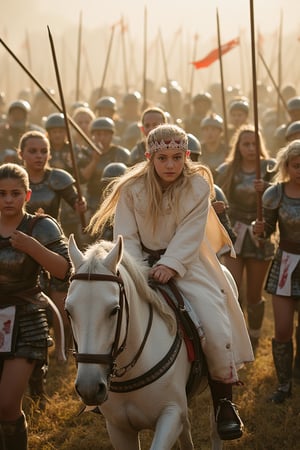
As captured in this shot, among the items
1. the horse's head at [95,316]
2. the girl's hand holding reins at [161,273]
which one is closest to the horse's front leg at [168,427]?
the horse's head at [95,316]

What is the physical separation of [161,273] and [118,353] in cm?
74

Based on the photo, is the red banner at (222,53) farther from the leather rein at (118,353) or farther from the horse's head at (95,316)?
the horse's head at (95,316)

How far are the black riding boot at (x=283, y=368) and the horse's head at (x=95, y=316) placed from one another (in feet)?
10.3

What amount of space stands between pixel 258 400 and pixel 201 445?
41.1 inches

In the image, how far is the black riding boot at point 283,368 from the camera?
21.0ft

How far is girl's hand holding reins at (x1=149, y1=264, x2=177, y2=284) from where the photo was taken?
419 cm

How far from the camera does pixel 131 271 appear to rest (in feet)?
12.5

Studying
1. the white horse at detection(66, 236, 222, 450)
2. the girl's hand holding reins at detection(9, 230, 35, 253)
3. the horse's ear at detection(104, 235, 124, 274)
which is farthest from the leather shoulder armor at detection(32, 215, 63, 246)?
the horse's ear at detection(104, 235, 124, 274)

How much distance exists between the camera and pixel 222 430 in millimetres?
4480

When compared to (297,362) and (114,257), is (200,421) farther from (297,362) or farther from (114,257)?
(114,257)

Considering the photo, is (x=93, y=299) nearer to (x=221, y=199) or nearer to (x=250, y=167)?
(x=221, y=199)

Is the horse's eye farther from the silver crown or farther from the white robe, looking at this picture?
the silver crown

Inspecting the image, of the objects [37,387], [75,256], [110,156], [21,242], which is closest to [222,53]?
[110,156]

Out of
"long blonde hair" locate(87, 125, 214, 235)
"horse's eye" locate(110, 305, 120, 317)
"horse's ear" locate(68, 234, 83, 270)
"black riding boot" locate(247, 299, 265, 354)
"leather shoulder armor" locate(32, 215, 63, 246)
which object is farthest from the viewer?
"black riding boot" locate(247, 299, 265, 354)
